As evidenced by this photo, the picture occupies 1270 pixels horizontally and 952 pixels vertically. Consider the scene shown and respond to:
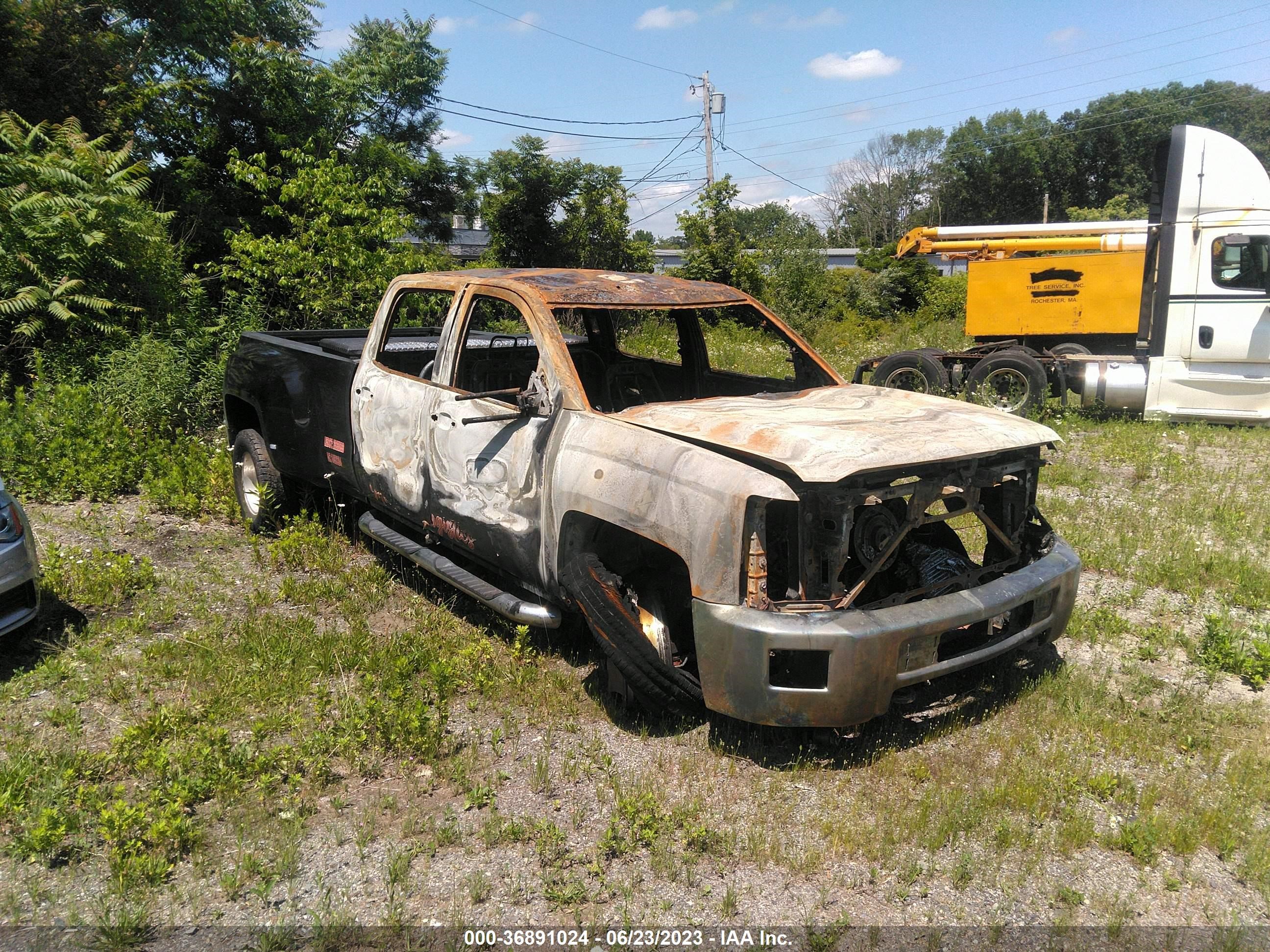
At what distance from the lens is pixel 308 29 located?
19.0 metres

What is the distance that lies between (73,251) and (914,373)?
10218mm

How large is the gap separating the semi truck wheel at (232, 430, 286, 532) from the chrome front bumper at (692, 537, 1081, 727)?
4236 mm

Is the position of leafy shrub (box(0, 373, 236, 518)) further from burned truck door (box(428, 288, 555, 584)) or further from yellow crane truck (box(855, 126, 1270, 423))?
yellow crane truck (box(855, 126, 1270, 423))

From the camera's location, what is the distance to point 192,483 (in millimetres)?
7754

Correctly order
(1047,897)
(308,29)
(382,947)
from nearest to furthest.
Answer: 1. (382,947)
2. (1047,897)
3. (308,29)

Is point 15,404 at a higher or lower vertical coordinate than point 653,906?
higher

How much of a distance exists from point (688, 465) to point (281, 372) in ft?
12.6

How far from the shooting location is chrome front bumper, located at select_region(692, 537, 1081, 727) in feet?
11.3

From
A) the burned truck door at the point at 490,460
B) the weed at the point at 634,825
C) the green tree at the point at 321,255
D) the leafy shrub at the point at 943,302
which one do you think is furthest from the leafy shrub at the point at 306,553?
the leafy shrub at the point at 943,302

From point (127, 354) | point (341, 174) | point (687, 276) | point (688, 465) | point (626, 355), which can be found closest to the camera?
point (688, 465)

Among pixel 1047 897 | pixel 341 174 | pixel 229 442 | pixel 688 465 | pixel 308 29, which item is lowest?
pixel 1047 897

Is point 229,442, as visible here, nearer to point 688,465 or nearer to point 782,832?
point 688,465

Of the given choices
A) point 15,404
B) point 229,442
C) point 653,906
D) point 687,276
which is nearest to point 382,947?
point 653,906

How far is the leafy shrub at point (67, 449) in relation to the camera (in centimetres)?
774
